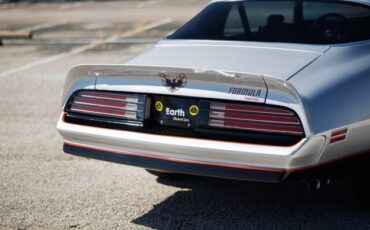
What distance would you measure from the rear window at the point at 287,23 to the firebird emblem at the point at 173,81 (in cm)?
103

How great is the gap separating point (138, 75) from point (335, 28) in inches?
60.8

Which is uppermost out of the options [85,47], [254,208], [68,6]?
[254,208]

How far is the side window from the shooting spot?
5504 millimetres

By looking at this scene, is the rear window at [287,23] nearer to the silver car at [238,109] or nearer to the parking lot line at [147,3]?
the silver car at [238,109]

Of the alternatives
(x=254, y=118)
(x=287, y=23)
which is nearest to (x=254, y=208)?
(x=254, y=118)

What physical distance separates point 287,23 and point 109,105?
1.56m

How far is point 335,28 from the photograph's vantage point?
16.5ft

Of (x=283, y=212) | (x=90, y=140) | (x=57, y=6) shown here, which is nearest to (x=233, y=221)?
(x=283, y=212)

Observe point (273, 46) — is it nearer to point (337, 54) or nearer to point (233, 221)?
point (337, 54)

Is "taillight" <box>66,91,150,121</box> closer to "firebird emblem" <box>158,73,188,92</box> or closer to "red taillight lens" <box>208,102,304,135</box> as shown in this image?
"firebird emblem" <box>158,73,188,92</box>

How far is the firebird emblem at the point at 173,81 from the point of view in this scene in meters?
4.24

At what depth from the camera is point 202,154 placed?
413cm

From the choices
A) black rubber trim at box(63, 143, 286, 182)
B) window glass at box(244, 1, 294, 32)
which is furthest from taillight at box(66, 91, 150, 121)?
window glass at box(244, 1, 294, 32)

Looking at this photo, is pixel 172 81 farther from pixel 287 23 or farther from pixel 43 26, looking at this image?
pixel 43 26
